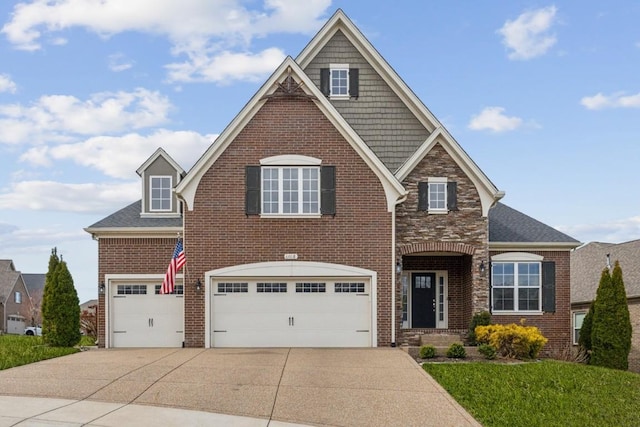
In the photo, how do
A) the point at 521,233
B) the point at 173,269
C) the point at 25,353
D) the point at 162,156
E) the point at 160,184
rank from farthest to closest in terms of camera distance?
the point at 521,233 → the point at 160,184 → the point at 162,156 → the point at 173,269 → the point at 25,353

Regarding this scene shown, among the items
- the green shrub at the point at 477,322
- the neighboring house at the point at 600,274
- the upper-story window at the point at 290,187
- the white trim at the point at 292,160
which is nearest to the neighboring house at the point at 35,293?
the neighboring house at the point at 600,274

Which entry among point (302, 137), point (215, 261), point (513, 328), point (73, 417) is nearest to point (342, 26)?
→ point (302, 137)

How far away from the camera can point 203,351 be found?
21141 millimetres

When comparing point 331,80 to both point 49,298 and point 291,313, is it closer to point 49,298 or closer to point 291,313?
point 291,313

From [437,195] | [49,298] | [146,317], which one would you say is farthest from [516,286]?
[49,298]

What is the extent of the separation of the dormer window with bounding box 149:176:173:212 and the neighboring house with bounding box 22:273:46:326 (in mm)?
48047

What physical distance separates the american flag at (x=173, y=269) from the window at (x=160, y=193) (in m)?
2.91

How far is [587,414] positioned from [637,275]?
2125 centimetres

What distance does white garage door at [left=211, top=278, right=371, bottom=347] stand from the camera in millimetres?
22453

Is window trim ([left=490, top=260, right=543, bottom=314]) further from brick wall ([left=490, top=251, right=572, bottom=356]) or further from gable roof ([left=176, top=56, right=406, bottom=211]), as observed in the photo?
gable roof ([left=176, top=56, right=406, bottom=211])

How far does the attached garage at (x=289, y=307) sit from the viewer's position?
22328 millimetres

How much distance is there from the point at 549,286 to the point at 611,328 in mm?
2559

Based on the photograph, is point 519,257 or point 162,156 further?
point 519,257

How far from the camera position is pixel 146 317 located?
23609mm
